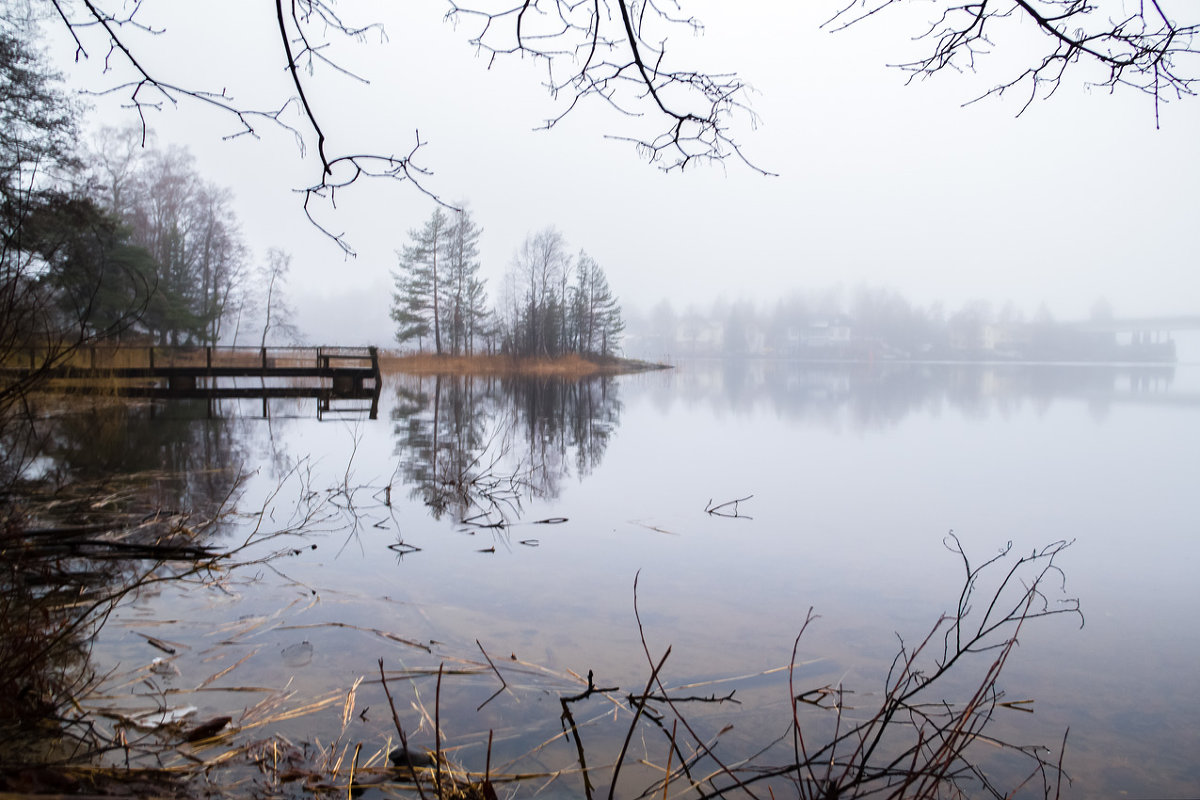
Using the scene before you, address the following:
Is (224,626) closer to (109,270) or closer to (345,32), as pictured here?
(345,32)

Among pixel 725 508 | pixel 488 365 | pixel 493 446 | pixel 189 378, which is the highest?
pixel 488 365

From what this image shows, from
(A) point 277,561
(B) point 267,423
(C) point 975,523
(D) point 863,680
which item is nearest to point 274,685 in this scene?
(A) point 277,561

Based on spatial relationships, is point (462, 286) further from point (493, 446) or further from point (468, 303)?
point (493, 446)

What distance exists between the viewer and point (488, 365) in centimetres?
3522

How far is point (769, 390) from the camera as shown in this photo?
24312 millimetres

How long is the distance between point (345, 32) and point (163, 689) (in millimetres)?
2223

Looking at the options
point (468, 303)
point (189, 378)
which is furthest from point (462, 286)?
point (189, 378)

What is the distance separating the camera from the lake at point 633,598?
99.9 inches

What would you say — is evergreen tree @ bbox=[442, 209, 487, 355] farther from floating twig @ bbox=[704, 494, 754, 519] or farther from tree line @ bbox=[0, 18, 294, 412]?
floating twig @ bbox=[704, 494, 754, 519]

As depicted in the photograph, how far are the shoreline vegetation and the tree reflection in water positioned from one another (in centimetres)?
1480

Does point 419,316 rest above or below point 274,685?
above

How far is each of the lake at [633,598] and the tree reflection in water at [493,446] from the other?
0.24ft

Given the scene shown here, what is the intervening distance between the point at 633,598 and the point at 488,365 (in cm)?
3178

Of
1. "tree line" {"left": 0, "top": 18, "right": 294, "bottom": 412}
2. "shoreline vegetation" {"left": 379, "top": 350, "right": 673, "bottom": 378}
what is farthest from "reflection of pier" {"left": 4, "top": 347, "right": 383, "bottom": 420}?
"shoreline vegetation" {"left": 379, "top": 350, "right": 673, "bottom": 378}
